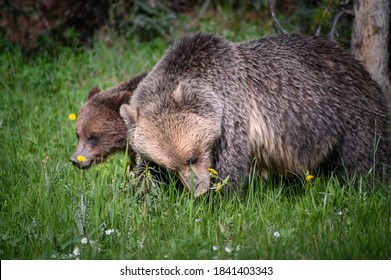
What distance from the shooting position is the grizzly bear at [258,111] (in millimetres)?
5555

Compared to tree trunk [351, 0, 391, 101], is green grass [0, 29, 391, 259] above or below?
below

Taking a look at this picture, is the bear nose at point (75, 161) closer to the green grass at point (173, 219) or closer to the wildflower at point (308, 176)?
the green grass at point (173, 219)

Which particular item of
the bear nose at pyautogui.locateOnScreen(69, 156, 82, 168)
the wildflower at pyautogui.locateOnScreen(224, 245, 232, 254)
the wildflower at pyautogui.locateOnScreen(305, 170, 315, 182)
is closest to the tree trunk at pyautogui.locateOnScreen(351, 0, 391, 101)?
the wildflower at pyautogui.locateOnScreen(305, 170, 315, 182)

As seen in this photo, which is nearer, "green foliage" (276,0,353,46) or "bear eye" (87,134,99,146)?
"bear eye" (87,134,99,146)

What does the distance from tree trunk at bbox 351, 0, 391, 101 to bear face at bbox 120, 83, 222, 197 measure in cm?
262

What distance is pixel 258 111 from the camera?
601 centimetres

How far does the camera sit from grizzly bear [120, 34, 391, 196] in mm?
5555

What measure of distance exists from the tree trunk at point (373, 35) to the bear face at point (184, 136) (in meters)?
2.62

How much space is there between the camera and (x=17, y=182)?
6164 millimetres

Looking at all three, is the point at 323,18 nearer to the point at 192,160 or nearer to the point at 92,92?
the point at 92,92

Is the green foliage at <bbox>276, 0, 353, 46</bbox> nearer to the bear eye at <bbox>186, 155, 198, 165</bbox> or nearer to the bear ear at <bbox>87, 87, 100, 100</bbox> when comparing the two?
the bear ear at <bbox>87, 87, 100, 100</bbox>

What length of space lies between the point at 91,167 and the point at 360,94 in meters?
2.79

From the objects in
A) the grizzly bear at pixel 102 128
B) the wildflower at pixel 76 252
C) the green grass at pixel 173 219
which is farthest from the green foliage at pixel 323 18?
the wildflower at pixel 76 252

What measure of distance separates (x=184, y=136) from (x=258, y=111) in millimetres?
872
